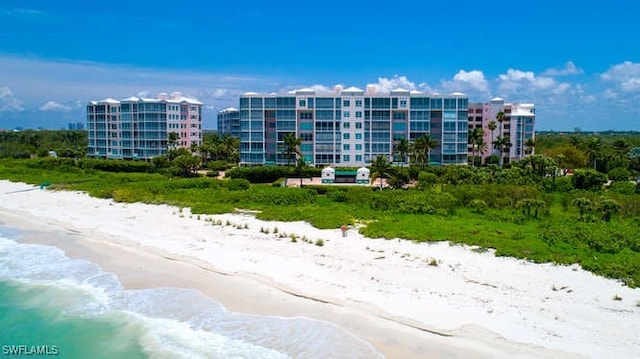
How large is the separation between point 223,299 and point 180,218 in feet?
63.4

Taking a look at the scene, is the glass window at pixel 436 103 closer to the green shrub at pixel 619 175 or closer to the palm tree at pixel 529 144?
the palm tree at pixel 529 144

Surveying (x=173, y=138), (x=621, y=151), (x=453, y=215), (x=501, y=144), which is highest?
(x=173, y=138)

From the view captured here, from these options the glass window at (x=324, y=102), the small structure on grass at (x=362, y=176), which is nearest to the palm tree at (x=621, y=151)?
the small structure on grass at (x=362, y=176)

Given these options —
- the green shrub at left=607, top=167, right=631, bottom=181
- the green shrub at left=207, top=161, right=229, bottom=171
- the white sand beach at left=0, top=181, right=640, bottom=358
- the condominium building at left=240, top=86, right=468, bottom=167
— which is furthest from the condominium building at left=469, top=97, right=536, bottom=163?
the white sand beach at left=0, top=181, right=640, bottom=358

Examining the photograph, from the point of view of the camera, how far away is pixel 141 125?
100938mm

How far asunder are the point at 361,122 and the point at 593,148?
117ft

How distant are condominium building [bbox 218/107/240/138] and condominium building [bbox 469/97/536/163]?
57389 millimetres

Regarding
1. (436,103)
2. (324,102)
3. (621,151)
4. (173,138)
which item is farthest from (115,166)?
(621,151)

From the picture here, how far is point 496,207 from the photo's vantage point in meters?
42.6

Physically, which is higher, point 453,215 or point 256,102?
point 256,102

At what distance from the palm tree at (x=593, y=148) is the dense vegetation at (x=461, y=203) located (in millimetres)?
153

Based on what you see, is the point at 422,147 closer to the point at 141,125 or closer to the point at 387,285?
the point at 387,285

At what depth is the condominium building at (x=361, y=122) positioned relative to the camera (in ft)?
272

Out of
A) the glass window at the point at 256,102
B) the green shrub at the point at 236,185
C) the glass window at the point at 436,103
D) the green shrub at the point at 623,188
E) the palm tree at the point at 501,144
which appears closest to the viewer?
the green shrub at the point at 623,188
